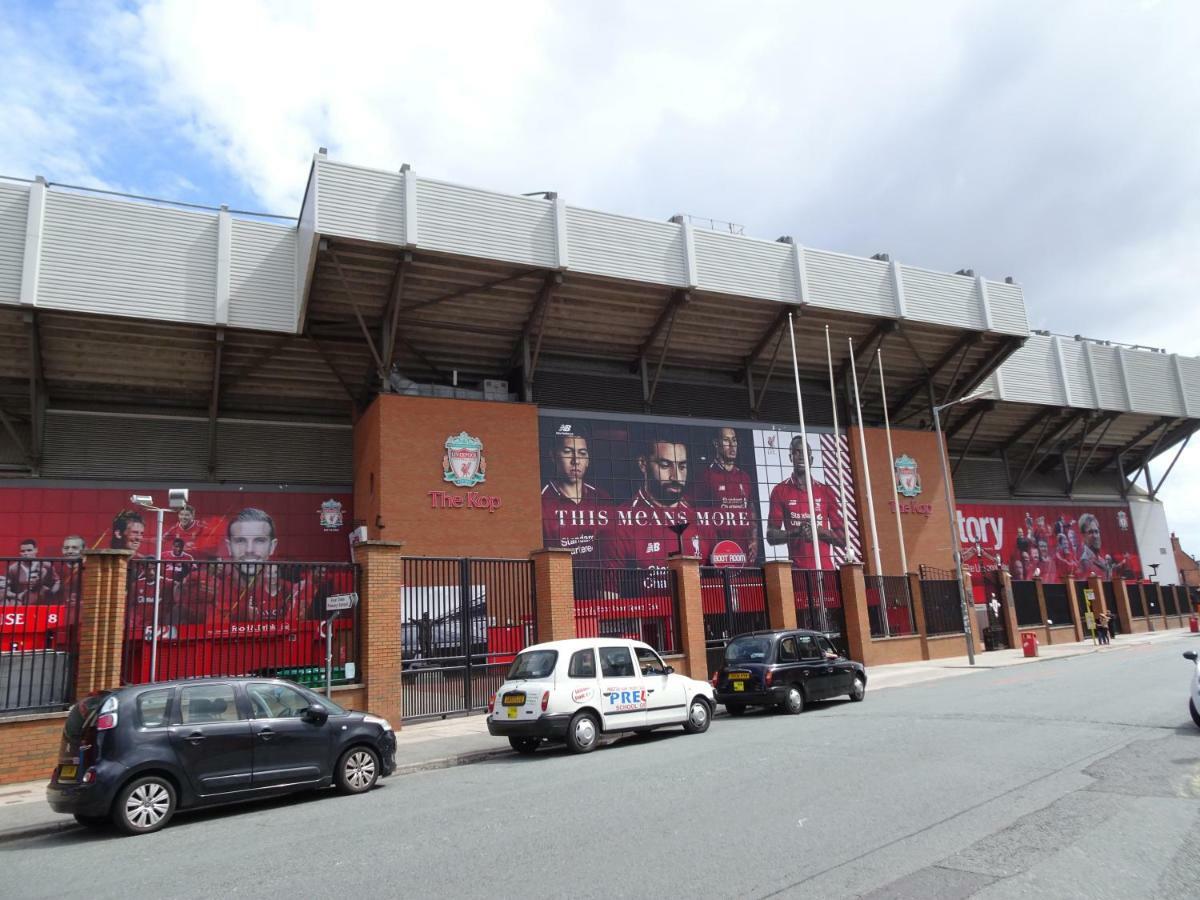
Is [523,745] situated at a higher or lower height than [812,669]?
lower

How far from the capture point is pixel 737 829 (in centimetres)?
649

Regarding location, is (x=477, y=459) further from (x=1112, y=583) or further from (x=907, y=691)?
(x=1112, y=583)

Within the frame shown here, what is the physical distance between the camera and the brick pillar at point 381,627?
15.2m

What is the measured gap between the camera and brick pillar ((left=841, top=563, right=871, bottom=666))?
26.6 meters

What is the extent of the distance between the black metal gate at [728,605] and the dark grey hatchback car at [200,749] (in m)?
13.4

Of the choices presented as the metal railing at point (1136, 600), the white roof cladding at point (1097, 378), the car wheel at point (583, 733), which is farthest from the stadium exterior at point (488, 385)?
the metal railing at point (1136, 600)

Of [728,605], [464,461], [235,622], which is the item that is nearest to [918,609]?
[728,605]

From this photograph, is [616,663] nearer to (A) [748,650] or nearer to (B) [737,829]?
(A) [748,650]

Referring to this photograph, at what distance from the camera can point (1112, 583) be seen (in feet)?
155

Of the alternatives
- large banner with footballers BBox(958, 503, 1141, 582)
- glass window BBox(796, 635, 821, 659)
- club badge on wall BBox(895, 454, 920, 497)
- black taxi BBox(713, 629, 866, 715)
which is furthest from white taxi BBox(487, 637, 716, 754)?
large banner with footballers BBox(958, 503, 1141, 582)

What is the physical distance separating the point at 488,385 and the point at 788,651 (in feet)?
64.6

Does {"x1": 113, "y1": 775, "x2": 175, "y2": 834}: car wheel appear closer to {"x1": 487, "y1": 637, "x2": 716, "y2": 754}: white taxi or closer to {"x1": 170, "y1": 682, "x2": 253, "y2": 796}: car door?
{"x1": 170, "y1": 682, "x2": 253, "y2": 796}: car door

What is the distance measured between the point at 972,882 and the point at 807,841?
4.17 ft

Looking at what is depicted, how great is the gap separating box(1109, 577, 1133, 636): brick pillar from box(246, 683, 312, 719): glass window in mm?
48002
